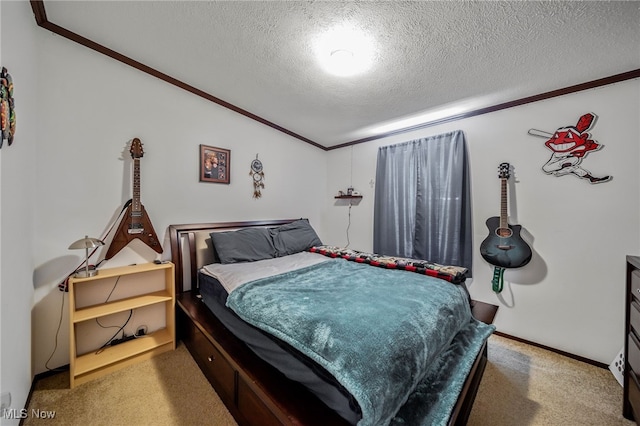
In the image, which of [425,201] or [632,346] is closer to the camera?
[632,346]

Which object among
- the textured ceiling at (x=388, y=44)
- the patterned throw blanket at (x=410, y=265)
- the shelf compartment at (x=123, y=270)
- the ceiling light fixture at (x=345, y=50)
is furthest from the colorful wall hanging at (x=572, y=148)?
the shelf compartment at (x=123, y=270)

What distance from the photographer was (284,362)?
120 cm

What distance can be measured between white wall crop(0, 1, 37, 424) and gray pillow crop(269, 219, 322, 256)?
1.82 metres

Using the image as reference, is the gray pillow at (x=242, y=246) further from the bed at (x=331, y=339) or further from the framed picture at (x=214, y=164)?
the framed picture at (x=214, y=164)

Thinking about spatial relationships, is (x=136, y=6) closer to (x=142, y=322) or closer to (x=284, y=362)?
(x=284, y=362)

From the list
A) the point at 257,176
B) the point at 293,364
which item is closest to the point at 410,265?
the point at 293,364

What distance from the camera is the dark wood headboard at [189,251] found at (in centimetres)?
234

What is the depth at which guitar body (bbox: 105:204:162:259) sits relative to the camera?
79.0 inches

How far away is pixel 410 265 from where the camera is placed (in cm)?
223

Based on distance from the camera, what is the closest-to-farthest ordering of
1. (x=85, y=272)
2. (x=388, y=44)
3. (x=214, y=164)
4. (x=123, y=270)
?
(x=388, y=44)
(x=85, y=272)
(x=123, y=270)
(x=214, y=164)

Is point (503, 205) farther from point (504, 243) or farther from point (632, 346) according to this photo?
point (632, 346)

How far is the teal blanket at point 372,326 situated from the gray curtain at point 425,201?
1.02 m

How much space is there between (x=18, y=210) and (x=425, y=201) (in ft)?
11.0

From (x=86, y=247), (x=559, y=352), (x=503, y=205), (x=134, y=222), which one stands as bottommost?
(x=559, y=352)
